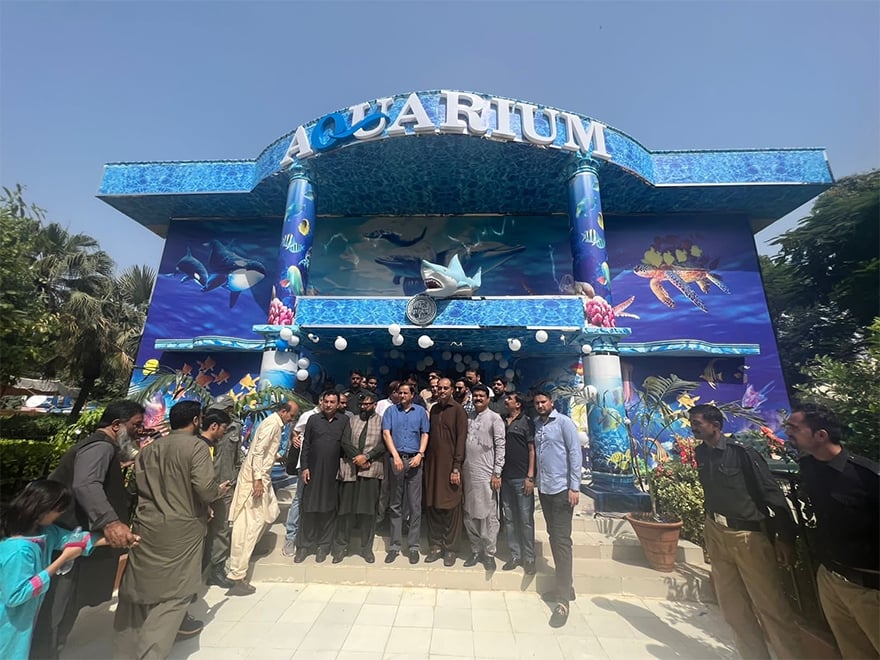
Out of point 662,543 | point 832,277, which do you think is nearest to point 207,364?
point 662,543

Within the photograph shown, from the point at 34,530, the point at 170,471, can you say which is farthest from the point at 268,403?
the point at 34,530

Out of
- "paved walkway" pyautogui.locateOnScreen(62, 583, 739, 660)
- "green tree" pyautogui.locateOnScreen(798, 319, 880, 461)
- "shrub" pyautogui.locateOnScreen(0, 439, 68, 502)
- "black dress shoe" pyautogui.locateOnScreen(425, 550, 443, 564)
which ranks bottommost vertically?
"paved walkway" pyautogui.locateOnScreen(62, 583, 739, 660)

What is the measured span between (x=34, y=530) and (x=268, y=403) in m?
3.92

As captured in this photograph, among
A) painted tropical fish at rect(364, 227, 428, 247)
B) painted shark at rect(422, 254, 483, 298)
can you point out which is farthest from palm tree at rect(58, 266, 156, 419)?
painted shark at rect(422, 254, 483, 298)

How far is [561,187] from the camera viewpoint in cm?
962

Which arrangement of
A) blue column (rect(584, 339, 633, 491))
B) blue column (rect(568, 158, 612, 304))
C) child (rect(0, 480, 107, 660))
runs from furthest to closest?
blue column (rect(568, 158, 612, 304))
blue column (rect(584, 339, 633, 491))
child (rect(0, 480, 107, 660))

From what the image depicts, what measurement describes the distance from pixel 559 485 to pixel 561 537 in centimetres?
44

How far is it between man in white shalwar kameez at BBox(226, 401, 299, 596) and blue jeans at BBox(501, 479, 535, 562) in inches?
93.3

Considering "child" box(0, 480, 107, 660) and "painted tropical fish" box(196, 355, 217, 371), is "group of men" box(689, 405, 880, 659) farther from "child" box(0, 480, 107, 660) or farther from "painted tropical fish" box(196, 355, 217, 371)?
"painted tropical fish" box(196, 355, 217, 371)

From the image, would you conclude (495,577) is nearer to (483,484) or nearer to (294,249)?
(483,484)

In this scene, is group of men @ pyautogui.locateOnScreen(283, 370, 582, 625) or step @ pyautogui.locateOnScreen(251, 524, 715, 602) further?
group of men @ pyautogui.locateOnScreen(283, 370, 582, 625)

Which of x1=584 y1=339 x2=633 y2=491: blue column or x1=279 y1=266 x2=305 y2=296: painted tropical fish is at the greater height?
x1=279 y1=266 x2=305 y2=296: painted tropical fish

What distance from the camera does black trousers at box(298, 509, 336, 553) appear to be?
388cm

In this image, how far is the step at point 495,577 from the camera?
3.54 metres
